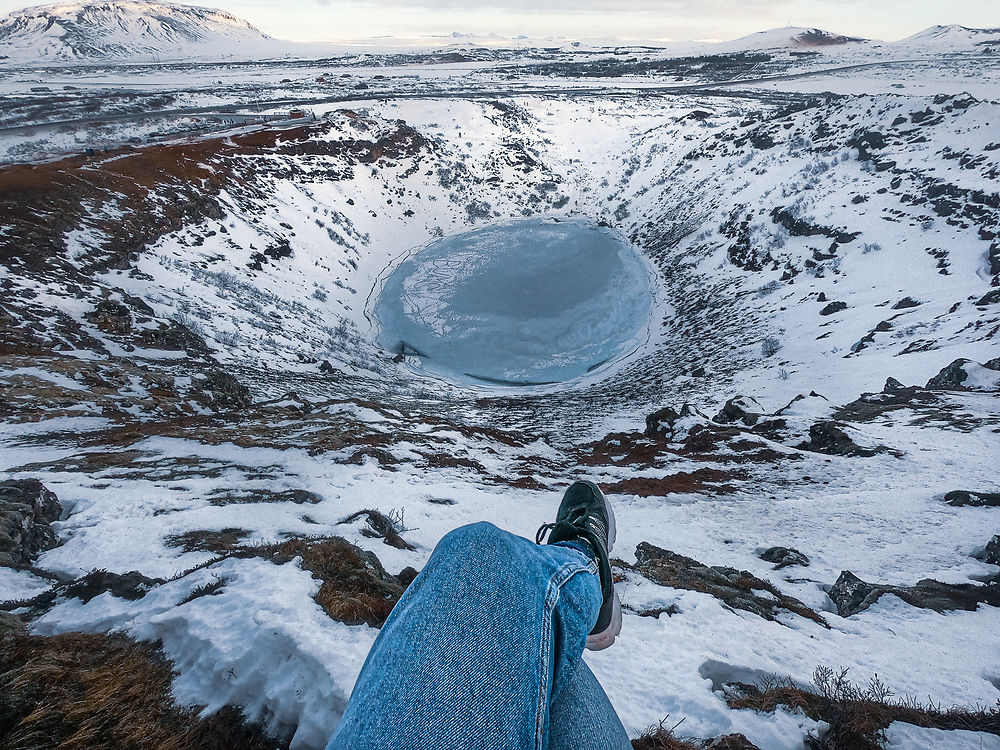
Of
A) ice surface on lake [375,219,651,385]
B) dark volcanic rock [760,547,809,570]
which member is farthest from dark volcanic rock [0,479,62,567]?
ice surface on lake [375,219,651,385]

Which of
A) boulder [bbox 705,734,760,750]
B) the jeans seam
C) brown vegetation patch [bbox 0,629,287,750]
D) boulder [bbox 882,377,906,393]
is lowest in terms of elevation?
boulder [bbox 882,377,906,393]

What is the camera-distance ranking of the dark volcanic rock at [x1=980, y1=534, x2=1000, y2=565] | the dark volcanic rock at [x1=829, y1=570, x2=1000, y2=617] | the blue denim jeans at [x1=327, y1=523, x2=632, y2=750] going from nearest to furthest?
the blue denim jeans at [x1=327, y1=523, x2=632, y2=750], the dark volcanic rock at [x1=829, y1=570, x2=1000, y2=617], the dark volcanic rock at [x1=980, y1=534, x2=1000, y2=565]

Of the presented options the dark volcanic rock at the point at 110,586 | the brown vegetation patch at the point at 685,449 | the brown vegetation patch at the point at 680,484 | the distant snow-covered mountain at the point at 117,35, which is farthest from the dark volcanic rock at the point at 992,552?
the distant snow-covered mountain at the point at 117,35

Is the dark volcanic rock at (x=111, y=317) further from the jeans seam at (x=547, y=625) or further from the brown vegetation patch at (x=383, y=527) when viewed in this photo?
the jeans seam at (x=547, y=625)

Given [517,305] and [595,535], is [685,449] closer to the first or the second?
[595,535]

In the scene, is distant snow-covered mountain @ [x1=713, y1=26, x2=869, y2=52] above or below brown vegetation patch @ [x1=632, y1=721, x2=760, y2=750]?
above

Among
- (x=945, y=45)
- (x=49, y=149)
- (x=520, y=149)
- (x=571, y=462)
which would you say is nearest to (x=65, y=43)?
(x=49, y=149)

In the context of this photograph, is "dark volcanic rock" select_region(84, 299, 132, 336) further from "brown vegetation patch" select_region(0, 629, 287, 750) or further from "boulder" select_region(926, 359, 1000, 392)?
"boulder" select_region(926, 359, 1000, 392)
